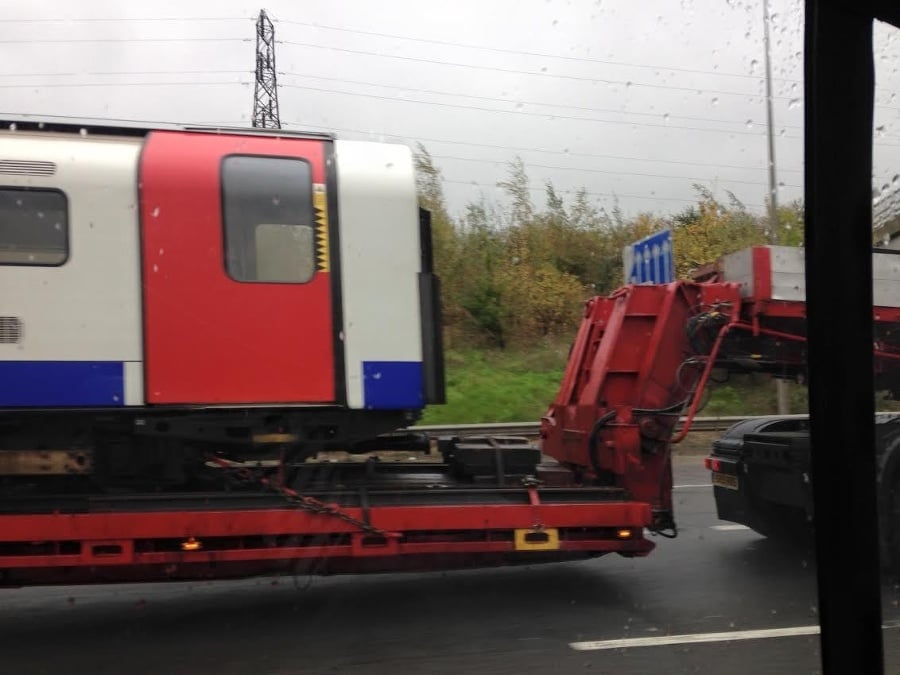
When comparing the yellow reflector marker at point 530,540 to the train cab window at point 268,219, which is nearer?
the train cab window at point 268,219

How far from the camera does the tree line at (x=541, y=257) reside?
9.62 metres

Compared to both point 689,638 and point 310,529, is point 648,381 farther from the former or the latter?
point 310,529

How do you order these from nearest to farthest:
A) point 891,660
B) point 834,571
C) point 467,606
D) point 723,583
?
point 834,571
point 891,660
point 467,606
point 723,583

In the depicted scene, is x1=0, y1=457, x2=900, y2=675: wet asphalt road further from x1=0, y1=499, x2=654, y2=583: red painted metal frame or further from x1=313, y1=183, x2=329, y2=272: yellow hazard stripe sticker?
x1=313, y1=183, x2=329, y2=272: yellow hazard stripe sticker

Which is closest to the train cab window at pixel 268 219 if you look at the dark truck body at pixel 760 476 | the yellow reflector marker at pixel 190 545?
the yellow reflector marker at pixel 190 545

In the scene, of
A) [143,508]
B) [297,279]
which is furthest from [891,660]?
[143,508]

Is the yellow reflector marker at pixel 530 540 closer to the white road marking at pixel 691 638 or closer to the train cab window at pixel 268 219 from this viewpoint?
the white road marking at pixel 691 638

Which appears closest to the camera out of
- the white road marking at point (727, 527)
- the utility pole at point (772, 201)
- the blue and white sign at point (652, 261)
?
the utility pole at point (772, 201)

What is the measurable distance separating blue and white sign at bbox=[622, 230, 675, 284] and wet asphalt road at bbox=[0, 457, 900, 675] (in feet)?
7.95

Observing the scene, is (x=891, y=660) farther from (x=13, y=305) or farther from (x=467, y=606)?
(x=13, y=305)

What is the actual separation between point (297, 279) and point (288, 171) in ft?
2.29

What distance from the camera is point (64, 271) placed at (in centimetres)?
446

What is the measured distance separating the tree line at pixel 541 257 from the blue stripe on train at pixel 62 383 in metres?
5.29

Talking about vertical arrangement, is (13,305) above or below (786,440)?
above
